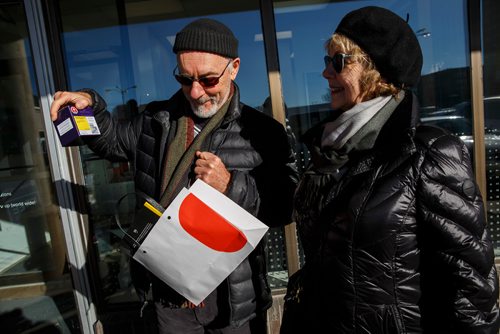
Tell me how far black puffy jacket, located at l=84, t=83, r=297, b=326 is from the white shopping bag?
0.19 meters

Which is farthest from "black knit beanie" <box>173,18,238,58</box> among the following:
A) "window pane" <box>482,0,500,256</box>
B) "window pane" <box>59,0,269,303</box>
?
"window pane" <box>482,0,500,256</box>

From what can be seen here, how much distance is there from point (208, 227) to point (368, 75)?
820mm

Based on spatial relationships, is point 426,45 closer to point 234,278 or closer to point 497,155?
point 497,155

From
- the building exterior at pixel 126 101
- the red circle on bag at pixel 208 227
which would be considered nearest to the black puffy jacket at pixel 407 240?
the red circle on bag at pixel 208 227

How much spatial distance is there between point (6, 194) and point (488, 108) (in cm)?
407

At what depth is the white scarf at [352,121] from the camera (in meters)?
1.20

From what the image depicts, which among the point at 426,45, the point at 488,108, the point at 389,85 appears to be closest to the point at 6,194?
the point at 389,85

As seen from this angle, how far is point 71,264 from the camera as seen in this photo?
2768mm

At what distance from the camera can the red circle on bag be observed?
4.59 feet

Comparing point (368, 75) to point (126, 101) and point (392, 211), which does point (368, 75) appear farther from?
point (126, 101)

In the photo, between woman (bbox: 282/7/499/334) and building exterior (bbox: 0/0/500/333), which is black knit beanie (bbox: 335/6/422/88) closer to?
woman (bbox: 282/7/499/334)

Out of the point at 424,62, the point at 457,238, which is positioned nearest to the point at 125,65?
the point at 424,62

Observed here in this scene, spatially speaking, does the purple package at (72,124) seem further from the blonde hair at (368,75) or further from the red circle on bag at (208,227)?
the blonde hair at (368,75)

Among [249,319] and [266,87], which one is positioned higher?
[266,87]
